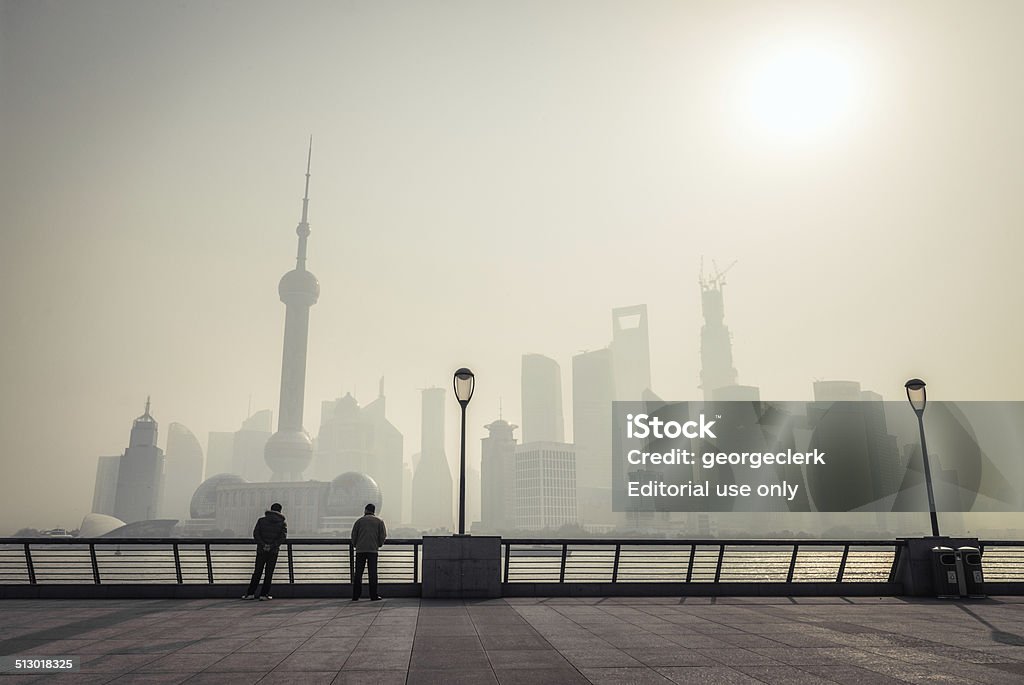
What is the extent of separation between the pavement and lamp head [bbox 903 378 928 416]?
20.5ft

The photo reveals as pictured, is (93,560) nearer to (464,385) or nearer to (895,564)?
(464,385)

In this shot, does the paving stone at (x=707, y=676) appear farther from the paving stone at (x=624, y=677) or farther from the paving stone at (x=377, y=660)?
the paving stone at (x=377, y=660)

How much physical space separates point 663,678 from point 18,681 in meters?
6.65

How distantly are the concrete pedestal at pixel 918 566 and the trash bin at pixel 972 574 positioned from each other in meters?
0.47

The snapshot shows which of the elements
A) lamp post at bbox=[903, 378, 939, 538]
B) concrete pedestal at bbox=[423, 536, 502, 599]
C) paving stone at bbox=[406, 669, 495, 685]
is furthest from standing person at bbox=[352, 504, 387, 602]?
lamp post at bbox=[903, 378, 939, 538]

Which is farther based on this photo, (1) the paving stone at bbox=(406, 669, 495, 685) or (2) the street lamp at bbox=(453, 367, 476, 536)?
(2) the street lamp at bbox=(453, 367, 476, 536)

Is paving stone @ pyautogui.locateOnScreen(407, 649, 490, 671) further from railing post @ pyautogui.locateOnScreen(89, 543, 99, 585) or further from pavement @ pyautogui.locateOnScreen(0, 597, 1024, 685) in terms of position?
railing post @ pyautogui.locateOnScreen(89, 543, 99, 585)

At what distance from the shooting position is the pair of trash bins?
17.0 metres

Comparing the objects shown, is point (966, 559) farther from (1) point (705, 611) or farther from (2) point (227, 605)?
(2) point (227, 605)

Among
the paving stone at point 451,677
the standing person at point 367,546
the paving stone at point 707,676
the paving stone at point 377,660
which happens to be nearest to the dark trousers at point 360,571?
the standing person at point 367,546

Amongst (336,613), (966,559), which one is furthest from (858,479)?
(336,613)

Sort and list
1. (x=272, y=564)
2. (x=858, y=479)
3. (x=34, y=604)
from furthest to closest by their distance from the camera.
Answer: (x=858, y=479) → (x=272, y=564) → (x=34, y=604)

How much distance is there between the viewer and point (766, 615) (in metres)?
13.3

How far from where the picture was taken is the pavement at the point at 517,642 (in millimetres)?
7730
